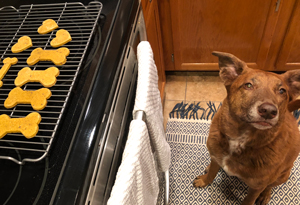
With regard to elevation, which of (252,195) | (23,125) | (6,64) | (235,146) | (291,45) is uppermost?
(6,64)

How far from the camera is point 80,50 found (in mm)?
758

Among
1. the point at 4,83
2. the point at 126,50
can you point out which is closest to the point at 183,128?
the point at 126,50

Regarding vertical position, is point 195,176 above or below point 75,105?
below

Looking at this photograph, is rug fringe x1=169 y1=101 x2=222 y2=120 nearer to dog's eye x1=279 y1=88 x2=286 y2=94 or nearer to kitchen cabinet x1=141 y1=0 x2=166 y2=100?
kitchen cabinet x1=141 y1=0 x2=166 y2=100

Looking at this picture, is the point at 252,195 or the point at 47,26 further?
the point at 252,195

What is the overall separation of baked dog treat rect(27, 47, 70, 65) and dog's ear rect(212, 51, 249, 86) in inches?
22.4

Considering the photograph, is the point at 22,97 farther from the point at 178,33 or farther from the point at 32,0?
the point at 178,33

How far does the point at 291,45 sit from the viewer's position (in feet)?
4.94

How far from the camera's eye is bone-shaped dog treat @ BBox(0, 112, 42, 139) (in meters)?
0.57

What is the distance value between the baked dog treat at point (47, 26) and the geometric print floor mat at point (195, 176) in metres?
1.06

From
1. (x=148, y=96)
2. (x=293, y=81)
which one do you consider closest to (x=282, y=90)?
(x=293, y=81)

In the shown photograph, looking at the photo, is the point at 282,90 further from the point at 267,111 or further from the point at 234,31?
the point at 234,31

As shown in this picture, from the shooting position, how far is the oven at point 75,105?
1.63 ft

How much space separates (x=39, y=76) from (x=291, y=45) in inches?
63.1
